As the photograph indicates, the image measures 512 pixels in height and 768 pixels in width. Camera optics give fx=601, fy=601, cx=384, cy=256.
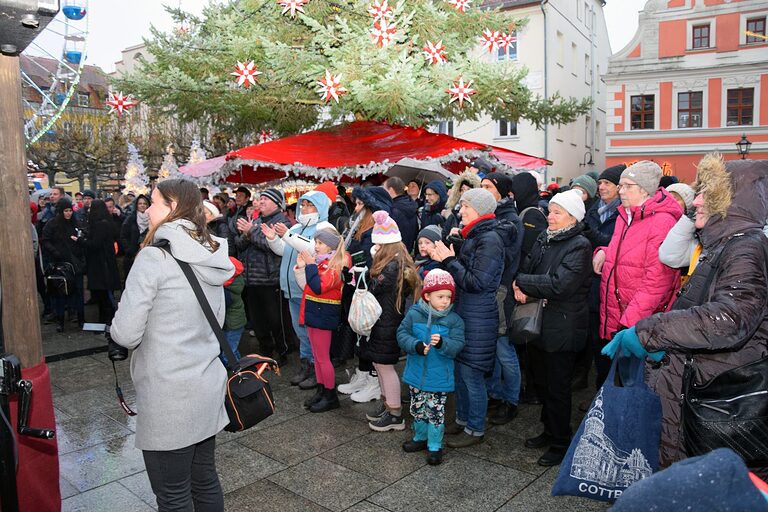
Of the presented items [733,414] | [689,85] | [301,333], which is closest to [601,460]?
[733,414]

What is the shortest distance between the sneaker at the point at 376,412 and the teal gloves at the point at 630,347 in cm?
249

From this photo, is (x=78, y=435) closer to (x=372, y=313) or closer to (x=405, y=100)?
(x=372, y=313)

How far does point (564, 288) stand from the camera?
418 cm

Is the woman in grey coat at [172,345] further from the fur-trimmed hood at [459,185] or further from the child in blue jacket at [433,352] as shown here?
the fur-trimmed hood at [459,185]

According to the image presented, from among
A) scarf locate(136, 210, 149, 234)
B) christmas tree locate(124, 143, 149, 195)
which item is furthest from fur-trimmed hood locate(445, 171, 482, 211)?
christmas tree locate(124, 143, 149, 195)

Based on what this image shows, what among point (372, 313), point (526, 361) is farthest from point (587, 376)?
point (372, 313)

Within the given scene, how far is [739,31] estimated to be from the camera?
1179 inches

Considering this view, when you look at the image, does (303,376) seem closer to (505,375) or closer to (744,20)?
(505,375)

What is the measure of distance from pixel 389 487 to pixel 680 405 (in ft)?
6.55

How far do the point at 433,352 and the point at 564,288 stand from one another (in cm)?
106

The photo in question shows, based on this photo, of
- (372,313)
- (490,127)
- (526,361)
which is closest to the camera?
(372,313)

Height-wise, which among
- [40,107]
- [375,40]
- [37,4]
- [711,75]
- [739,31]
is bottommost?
[37,4]

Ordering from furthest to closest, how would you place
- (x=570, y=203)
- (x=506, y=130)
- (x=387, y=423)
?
1. (x=506, y=130)
2. (x=387, y=423)
3. (x=570, y=203)

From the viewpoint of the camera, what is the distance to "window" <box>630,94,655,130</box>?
102 ft
